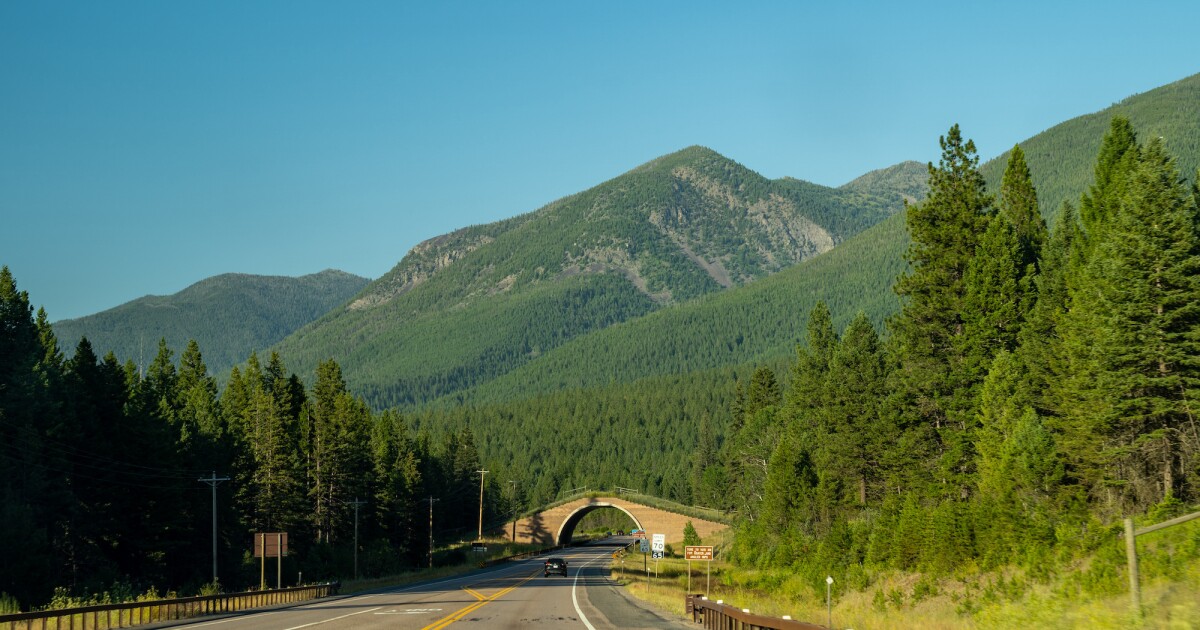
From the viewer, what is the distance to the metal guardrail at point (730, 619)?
22.0m

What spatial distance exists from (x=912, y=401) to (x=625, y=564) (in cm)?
3826

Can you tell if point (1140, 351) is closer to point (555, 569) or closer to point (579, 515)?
point (555, 569)

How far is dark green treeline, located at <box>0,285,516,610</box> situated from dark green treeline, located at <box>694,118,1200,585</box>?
38.3 meters

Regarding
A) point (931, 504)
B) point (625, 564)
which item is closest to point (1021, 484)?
point (931, 504)

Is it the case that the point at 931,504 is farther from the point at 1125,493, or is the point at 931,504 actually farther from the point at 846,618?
the point at 846,618

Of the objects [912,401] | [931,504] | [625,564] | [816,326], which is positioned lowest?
[625,564]

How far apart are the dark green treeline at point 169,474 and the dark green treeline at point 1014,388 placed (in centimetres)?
3830

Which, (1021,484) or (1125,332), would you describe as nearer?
(1125,332)

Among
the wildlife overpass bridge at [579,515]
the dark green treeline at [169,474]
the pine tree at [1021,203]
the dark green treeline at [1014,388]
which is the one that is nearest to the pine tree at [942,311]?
the dark green treeline at [1014,388]

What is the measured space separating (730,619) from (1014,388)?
86.1 ft

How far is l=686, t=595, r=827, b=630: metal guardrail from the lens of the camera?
22.0m

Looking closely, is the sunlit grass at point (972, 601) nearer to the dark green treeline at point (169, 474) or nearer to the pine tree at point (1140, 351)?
the pine tree at point (1140, 351)

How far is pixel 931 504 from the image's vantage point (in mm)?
54750

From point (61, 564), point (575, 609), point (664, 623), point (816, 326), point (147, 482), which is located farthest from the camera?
point (816, 326)
